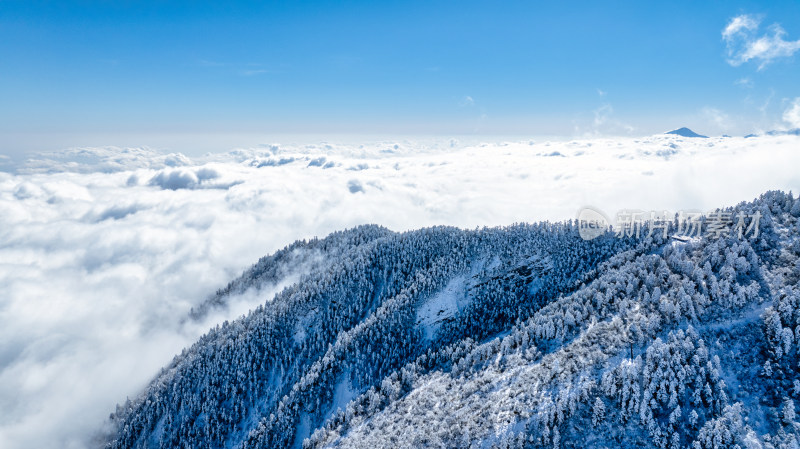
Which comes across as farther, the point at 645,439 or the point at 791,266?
the point at 791,266

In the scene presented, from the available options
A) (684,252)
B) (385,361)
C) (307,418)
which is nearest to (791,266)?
(684,252)

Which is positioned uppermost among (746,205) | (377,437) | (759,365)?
(746,205)

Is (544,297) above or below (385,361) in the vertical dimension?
above

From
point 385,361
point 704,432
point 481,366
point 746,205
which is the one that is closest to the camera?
point 704,432

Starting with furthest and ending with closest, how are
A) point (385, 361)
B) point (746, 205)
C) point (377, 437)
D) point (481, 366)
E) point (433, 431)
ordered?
1. point (385, 361)
2. point (746, 205)
3. point (481, 366)
4. point (377, 437)
5. point (433, 431)

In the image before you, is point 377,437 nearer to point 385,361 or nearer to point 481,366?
point 481,366

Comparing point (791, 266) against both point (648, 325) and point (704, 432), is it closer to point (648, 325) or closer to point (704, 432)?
point (648, 325)

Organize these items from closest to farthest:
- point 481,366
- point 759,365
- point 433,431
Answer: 1. point 759,365
2. point 433,431
3. point 481,366

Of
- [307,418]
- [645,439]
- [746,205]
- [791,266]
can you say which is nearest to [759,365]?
[645,439]

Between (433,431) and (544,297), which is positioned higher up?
(544,297)
